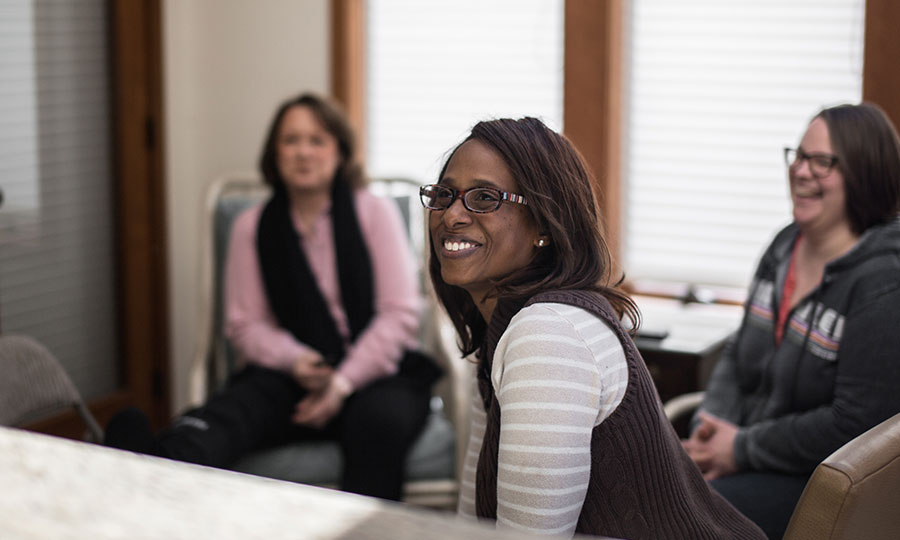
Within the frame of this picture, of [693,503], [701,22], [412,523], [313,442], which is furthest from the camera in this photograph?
[701,22]

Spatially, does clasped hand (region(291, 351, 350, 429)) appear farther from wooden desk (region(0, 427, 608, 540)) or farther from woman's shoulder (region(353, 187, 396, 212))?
wooden desk (region(0, 427, 608, 540))

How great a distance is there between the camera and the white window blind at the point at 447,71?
3.22 m

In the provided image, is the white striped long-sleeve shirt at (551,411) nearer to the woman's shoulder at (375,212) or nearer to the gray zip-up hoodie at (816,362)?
the gray zip-up hoodie at (816,362)

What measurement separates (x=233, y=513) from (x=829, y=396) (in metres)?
1.62

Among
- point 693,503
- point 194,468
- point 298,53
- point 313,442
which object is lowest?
point 313,442

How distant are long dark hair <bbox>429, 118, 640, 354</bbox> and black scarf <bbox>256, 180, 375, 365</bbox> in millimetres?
1285

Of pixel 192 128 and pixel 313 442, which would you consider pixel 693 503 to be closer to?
pixel 313 442

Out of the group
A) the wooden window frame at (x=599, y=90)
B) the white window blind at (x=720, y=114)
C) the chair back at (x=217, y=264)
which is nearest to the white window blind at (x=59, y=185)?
the chair back at (x=217, y=264)

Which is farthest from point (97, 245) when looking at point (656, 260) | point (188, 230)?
point (656, 260)

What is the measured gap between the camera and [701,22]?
2.95 meters

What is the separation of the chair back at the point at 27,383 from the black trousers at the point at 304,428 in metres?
0.27

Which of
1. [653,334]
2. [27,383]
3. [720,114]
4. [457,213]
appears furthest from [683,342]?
[27,383]

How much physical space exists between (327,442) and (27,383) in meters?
0.81

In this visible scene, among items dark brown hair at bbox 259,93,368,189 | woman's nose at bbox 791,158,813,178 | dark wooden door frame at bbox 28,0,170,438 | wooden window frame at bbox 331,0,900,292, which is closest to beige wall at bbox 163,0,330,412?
dark wooden door frame at bbox 28,0,170,438
